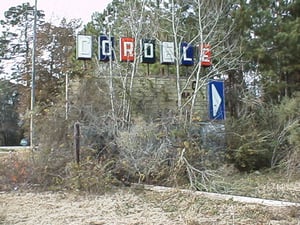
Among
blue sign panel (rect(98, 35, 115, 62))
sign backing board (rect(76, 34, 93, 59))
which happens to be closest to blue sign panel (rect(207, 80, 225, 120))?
blue sign panel (rect(98, 35, 115, 62))

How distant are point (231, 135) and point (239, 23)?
5.38 metres

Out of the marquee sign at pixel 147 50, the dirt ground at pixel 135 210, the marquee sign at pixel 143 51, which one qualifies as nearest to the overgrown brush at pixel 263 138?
the marquee sign at pixel 143 51

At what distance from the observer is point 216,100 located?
44.8ft

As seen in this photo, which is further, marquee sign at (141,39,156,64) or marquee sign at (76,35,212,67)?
marquee sign at (141,39,156,64)

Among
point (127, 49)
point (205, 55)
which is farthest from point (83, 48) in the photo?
point (205, 55)

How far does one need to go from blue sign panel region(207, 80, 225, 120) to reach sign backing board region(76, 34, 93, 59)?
384 centimetres

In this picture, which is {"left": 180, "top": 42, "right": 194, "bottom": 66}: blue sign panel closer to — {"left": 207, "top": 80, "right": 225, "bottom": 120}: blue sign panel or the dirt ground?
{"left": 207, "top": 80, "right": 225, "bottom": 120}: blue sign panel

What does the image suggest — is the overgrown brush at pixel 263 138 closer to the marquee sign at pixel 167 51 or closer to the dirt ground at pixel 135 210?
the marquee sign at pixel 167 51

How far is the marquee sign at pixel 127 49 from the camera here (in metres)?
13.2

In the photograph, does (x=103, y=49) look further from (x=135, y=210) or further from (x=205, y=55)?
(x=135, y=210)

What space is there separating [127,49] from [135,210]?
22.3 ft

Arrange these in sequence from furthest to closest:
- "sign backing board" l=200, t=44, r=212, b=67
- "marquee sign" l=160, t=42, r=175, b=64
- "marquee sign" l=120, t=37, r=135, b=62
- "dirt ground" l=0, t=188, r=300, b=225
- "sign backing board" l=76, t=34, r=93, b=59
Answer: "marquee sign" l=160, t=42, r=175, b=64 < "sign backing board" l=76, t=34, r=93, b=59 < "marquee sign" l=120, t=37, r=135, b=62 < "sign backing board" l=200, t=44, r=212, b=67 < "dirt ground" l=0, t=188, r=300, b=225

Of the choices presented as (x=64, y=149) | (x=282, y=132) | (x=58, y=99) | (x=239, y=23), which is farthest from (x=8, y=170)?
(x=239, y=23)

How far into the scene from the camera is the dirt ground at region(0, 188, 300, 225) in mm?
6438
